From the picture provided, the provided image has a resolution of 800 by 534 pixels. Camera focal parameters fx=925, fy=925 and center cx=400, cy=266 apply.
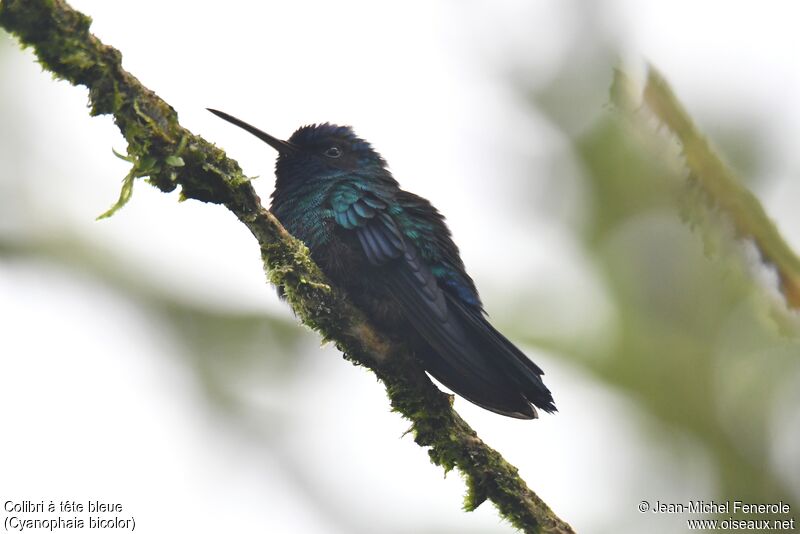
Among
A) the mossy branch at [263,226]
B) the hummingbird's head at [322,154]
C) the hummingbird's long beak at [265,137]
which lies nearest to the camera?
the mossy branch at [263,226]

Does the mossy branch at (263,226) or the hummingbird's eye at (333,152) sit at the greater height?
the hummingbird's eye at (333,152)

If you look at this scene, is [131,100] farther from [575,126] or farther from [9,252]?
[575,126]

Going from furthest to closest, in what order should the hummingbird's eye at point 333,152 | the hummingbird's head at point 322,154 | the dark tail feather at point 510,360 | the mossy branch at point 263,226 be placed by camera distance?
the hummingbird's eye at point 333,152 → the hummingbird's head at point 322,154 → the dark tail feather at point 510,360 → the mossy branch at point 263,226

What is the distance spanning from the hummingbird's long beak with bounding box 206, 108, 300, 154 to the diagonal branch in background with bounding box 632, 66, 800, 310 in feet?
8.77

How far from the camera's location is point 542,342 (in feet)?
31.1

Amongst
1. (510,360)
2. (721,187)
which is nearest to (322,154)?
(510,360)

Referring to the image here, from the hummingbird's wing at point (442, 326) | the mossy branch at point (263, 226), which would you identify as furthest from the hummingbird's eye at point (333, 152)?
the mossy branch at point (263, 226)

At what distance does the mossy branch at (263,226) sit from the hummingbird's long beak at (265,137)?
1278 millimetres

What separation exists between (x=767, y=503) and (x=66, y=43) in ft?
21.9

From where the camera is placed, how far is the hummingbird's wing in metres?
4.71

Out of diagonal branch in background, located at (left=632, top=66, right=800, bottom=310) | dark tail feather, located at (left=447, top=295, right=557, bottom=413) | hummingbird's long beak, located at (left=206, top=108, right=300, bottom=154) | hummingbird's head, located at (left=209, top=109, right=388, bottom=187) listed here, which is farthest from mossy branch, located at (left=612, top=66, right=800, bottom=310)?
hummingbird's long beak, located at (left=206, top=108, right=300, bottom=154)

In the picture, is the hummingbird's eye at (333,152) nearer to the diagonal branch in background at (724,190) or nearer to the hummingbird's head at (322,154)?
the hummingbird's head at (322,154)

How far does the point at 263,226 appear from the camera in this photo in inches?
168

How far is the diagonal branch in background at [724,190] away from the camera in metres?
3.08
